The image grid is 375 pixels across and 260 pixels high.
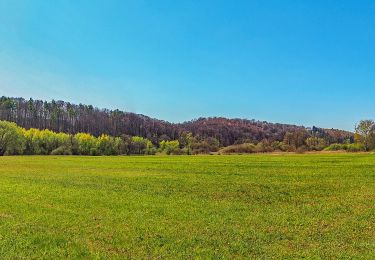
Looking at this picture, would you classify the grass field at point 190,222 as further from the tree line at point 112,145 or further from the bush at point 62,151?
the bush at point 62,151

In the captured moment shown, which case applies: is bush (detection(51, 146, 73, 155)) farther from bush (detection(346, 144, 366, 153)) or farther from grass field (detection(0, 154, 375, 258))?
grass field (detection(0, 154, 375, 258))

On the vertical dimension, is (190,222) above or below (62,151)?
below

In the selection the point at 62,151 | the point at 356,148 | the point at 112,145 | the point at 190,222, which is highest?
the point at 112,145

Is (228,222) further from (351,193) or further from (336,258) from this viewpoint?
(351,193)

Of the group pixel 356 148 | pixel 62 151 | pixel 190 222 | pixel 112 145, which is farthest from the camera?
pixel 112 145

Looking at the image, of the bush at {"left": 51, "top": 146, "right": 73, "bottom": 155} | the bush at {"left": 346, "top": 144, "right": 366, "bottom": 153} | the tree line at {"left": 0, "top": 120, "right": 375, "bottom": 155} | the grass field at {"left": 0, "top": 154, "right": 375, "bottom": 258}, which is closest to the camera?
the grass field at {"left": 0, "top": 154, "right": 375, "bottom": 258}

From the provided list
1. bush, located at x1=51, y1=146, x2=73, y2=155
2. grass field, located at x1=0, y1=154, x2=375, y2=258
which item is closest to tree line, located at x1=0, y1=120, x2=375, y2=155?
bush, located at x1=51, y1=146, x2=73, y2=155

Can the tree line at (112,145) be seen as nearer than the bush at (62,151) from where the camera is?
Yes

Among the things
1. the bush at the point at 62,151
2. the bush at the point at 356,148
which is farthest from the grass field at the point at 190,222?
the bush at the point at 62,151

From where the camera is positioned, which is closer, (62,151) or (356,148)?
(356,148)

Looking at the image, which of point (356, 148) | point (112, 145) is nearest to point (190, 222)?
point (356, 148)

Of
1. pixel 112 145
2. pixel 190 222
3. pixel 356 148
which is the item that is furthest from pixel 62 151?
pixel 190 222

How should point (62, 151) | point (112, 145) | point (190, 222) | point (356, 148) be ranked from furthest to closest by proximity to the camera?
1. point (112, 145)
2. point (62, 151)
3. point (356, 148)
4. point (190, 222)

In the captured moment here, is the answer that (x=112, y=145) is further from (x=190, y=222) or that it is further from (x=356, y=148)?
(x=190, y=222)
